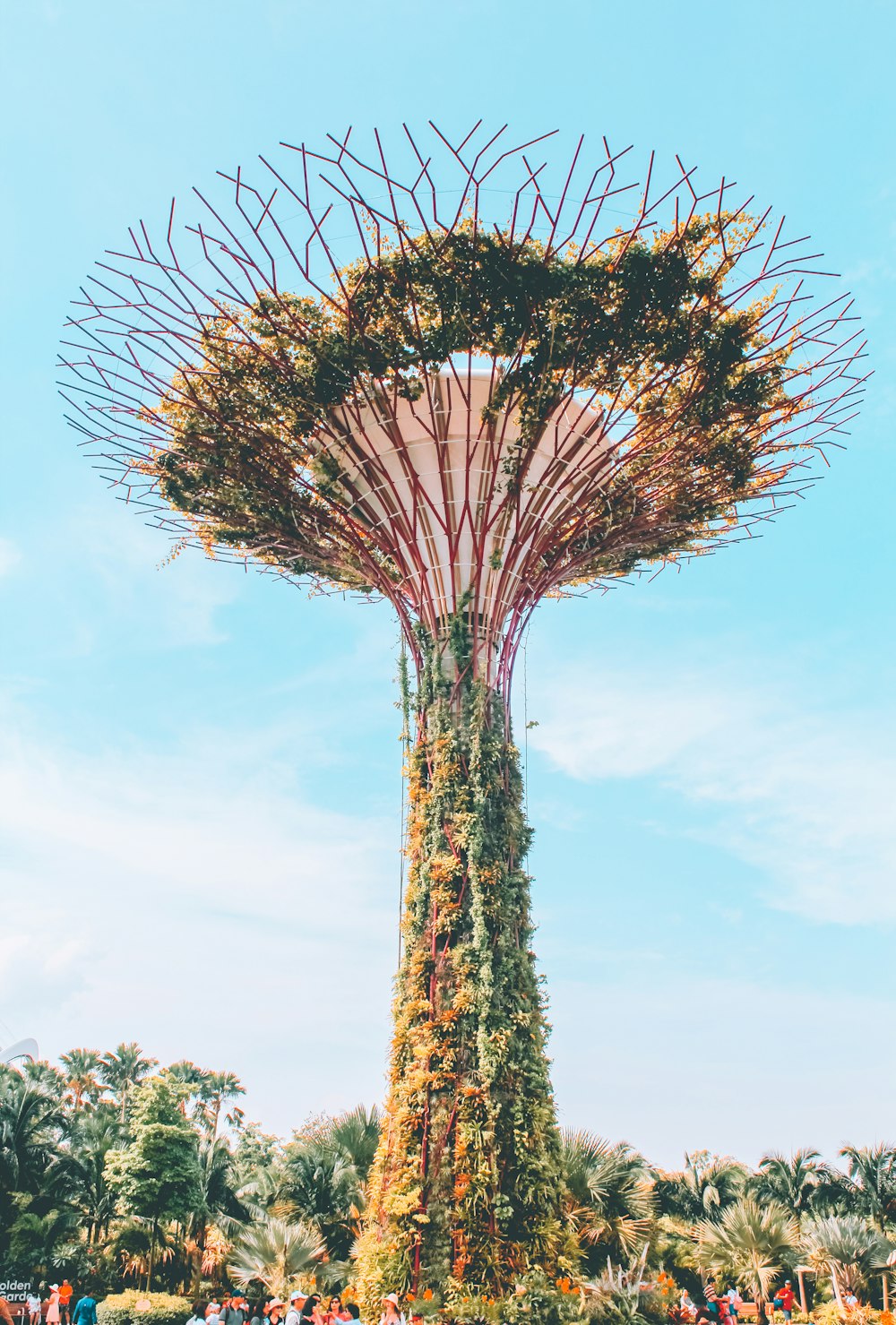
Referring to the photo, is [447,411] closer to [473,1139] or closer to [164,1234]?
[473,1139]

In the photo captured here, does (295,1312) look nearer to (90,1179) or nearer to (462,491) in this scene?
(462,491)

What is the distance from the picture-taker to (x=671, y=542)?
748 inches

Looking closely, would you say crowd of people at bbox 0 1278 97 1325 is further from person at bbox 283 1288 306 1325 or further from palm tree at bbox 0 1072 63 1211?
person at bbox 283 1288 306 1325

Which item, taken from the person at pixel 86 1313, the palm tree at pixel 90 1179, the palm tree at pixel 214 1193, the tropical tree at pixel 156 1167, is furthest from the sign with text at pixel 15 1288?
the person at pixel 86 1313

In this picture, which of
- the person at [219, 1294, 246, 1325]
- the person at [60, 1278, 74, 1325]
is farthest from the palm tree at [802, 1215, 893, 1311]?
the person at [60, 1278, 74, 1325]

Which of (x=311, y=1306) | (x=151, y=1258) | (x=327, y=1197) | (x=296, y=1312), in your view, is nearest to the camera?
(x=296, y=1312)

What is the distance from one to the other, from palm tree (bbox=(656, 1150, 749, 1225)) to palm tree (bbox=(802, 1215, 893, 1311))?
13.7 ft

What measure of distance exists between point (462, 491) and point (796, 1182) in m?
21.7

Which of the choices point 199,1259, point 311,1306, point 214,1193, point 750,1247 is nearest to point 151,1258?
point 199,1259

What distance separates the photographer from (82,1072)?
4491 cm

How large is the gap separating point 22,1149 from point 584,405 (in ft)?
62.6

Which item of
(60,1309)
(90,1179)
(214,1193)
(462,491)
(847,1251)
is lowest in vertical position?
(60,1309)

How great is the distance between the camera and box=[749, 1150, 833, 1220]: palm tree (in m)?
26.8

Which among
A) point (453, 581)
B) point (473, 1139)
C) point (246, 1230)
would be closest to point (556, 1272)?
point (473, 1139)
